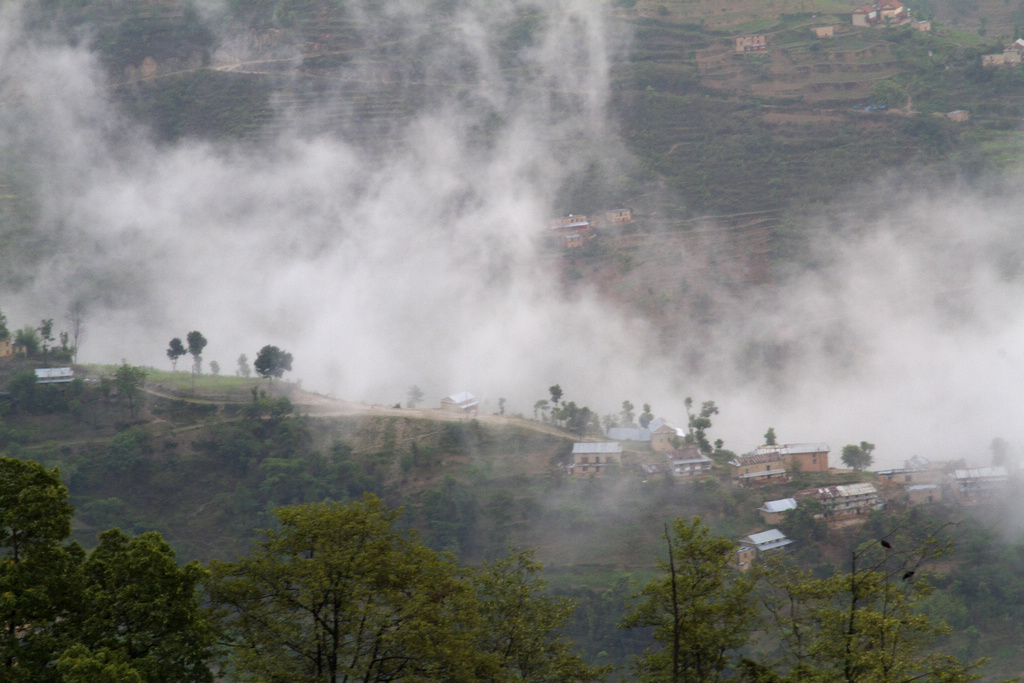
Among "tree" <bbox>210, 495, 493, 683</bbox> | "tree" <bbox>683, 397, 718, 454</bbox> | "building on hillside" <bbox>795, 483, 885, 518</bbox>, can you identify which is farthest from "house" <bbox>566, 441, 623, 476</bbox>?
"tree" <bbox>210, 495, 493, 683</bbox>

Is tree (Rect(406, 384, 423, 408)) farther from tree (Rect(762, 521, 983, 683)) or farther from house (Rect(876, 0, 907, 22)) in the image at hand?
house (Rect(876, 0, 907, 22))

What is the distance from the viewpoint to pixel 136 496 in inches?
2009

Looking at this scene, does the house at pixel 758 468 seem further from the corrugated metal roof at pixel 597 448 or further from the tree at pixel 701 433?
the corrugated metal roof at pixel 597 448

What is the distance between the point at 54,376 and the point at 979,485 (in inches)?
2044

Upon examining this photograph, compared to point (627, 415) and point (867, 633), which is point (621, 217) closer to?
point (627, 415)

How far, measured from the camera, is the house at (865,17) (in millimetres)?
91250

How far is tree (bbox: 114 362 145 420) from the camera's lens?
54000 millimetres

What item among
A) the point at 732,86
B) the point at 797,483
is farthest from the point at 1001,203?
the point at 797,483

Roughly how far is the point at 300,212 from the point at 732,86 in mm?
42421

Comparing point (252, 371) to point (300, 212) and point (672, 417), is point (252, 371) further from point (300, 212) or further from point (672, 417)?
point (672, 417)

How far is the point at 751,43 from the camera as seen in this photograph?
301 ft

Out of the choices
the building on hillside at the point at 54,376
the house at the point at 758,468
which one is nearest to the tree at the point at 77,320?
the building on hillside at the point at 54,376

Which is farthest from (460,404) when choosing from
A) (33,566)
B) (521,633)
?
(33,566)

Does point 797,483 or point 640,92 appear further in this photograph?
point 640,92
